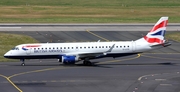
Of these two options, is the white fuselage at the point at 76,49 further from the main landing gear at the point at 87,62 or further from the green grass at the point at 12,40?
the green grass at the point at 12,40

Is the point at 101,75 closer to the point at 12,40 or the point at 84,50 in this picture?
the point at 84,50

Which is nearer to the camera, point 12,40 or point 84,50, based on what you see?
point 84,50

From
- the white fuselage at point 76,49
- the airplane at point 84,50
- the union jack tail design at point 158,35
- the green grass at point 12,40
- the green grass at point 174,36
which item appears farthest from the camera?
the green grass at point 174,36

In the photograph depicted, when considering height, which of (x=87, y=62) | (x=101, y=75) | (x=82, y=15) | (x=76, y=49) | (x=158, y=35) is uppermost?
(x=82, y=15)

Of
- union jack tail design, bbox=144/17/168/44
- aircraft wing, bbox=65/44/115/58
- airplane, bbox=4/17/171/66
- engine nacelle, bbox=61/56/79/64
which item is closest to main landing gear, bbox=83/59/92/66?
airplane, bbox=4/17/171/66

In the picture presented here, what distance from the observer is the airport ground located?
50.3m

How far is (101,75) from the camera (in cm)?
5753

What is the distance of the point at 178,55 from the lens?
244 ft

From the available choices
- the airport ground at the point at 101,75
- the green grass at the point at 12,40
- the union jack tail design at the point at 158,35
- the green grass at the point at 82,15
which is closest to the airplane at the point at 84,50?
the union jack tail design at the point at 158,35

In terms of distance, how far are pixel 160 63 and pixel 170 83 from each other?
48.7 feet

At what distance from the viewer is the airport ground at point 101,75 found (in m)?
50.3

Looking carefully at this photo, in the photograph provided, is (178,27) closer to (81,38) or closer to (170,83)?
(81,38)

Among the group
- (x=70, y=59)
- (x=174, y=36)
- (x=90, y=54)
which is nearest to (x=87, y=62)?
(x=90, y=54)

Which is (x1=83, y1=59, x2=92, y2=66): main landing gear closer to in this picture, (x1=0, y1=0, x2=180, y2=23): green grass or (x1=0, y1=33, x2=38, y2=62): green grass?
(x1=0, y1=33, x2=38, y2=62): green grass
